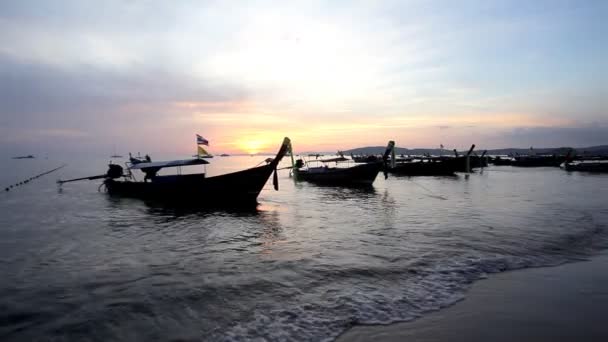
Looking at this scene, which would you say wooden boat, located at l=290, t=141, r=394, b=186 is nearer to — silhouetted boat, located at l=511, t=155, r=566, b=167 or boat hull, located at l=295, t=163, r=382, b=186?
boat hull, located at l=295, t=163, r=382, b=186

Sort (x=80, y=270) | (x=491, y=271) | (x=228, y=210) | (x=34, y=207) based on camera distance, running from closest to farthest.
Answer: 1. (x=491, y=271)
2. (x=80, y=270)
3. (x=228, y=210)
4. (x=34, y=207)

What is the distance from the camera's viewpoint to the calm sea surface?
574 centimetres

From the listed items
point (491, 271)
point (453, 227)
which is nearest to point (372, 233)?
point (453, 227)

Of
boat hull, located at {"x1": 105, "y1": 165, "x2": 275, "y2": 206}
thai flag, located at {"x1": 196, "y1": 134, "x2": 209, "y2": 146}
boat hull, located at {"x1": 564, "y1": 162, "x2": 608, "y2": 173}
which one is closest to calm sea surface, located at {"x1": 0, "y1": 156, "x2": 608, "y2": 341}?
boat hull, located at {"x1": 105, "y1": 165, "x2": 275, "y2": 206}

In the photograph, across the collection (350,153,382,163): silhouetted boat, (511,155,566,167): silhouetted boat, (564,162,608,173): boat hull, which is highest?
(350,153,382,163): silhouetted boat

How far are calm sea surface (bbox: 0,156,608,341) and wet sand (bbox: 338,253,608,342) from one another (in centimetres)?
36

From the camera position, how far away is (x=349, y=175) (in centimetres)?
3441

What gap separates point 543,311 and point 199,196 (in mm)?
19956

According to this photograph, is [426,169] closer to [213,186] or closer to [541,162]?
[213,186]

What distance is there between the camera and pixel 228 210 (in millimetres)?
20016

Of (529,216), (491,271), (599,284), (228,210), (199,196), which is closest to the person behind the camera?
(599,284)

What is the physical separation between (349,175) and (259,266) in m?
26.3

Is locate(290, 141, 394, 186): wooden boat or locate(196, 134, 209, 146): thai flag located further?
locate(290, 141, 394, 186): wooden boat

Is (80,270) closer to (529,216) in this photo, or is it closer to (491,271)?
(491,271)
